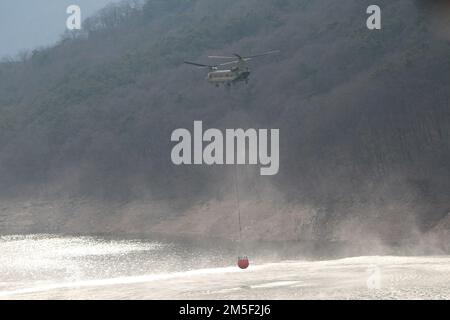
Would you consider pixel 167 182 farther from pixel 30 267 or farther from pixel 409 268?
pixel 409 268

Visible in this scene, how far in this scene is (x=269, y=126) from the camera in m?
128

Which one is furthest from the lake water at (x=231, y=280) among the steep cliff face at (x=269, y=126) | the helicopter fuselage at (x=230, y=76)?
the steep cliff face at (x=269, y=126)

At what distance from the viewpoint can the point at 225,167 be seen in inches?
4791

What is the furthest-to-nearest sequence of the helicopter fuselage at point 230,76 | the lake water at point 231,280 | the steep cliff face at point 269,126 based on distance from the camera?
the steep cliff face at point 269,126 → the helicopter fuselage at point 230,76 → the lake water at point 231,280

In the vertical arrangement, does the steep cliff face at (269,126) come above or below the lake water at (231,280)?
above

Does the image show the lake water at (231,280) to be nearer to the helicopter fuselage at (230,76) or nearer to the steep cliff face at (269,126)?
the helicopter fuselage at (230,76)

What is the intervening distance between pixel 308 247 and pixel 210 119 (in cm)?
5820

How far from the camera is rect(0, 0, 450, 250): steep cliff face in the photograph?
316 ft

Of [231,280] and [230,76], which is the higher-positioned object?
[230,76]

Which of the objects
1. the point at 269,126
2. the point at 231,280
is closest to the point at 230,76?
the point at 231,280

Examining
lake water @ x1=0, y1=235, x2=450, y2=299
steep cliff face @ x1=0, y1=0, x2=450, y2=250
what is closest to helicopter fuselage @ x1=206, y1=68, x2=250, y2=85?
lake water @ x1=0, y1=235, x2=450, y2=299

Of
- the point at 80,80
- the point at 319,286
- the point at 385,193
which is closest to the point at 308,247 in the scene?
the point at 385,193

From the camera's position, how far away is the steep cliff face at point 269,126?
9638 cm

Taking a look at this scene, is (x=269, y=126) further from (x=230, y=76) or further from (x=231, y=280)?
(x=231, y=280)
